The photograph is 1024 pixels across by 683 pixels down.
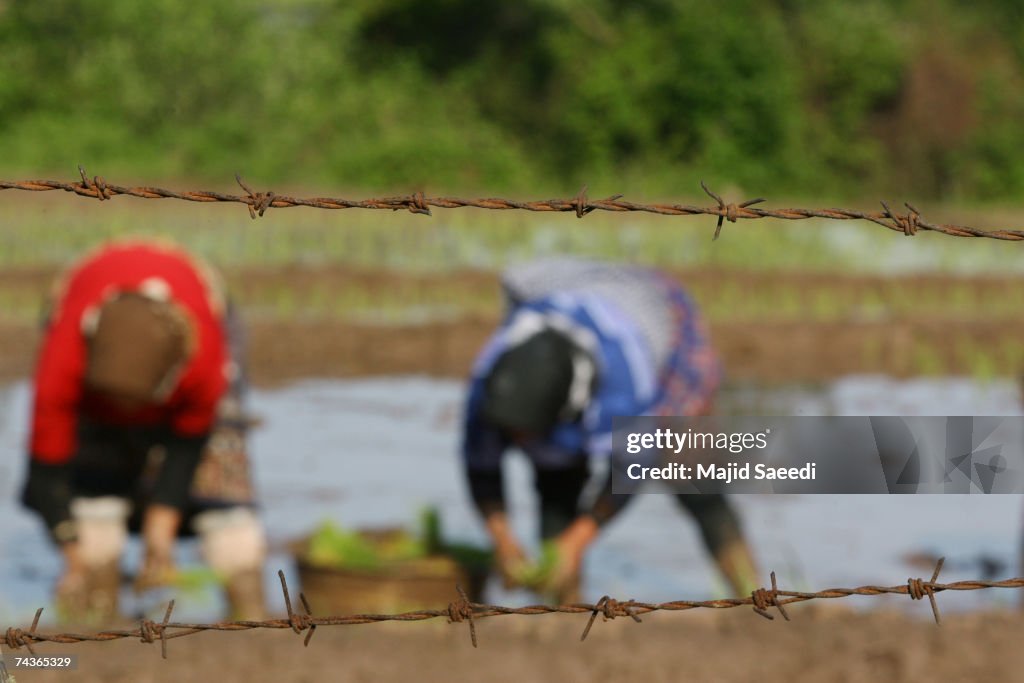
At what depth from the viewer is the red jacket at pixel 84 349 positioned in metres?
4.38

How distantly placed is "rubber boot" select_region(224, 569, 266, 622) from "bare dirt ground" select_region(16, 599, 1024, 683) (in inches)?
12.9

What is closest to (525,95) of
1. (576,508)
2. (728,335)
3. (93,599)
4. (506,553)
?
(728,335)

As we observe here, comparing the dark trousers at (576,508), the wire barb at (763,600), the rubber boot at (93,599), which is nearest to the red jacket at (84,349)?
the rubber boot at (93,599)

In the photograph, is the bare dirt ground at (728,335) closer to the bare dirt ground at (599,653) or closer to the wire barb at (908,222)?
the bare dirt ground at (599,653)

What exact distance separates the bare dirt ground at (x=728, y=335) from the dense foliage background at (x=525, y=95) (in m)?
7.11

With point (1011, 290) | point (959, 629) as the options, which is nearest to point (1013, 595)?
point (959, 629)

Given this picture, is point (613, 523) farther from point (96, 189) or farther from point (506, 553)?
point (96, 189)

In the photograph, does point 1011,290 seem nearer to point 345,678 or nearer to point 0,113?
point 345,678

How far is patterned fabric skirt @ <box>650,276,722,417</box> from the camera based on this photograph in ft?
15.5

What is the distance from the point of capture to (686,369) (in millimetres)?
4781

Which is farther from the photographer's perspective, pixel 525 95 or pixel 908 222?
pixel 525 95

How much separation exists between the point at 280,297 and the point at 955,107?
13.4m

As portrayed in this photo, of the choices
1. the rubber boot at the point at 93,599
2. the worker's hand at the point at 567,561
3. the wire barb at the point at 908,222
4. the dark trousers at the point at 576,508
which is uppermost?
the dark trousers at the point at 576,508

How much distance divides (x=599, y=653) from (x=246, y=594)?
4.08 ft
